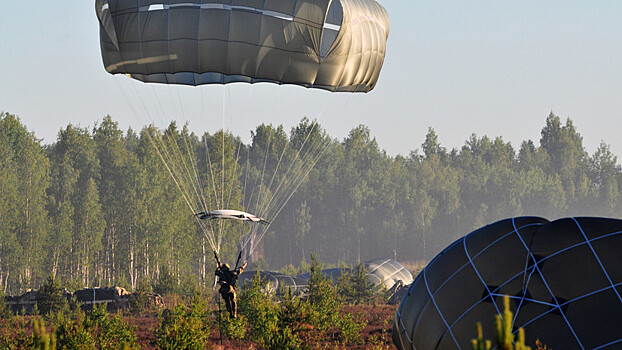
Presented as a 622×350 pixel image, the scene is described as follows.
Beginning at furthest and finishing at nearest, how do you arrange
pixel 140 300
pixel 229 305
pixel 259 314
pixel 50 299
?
pixel 140 300 → pixel 50 299 → pixel 259 314 → pixel 229 305

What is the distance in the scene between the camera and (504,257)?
15047 mm

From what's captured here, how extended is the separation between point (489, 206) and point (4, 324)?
328 feet

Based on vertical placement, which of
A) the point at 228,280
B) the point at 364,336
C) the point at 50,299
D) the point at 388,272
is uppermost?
the point at 388,272

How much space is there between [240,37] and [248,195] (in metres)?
87.9

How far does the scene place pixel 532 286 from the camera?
47.3ft

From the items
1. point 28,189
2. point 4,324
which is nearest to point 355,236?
point 28,189

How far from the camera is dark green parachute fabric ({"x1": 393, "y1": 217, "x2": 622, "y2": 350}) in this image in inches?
542

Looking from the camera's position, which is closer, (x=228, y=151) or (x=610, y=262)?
(x=610, y=262)

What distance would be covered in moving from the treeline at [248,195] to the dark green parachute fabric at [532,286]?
3895 cm

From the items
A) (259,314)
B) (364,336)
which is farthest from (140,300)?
(364,336)

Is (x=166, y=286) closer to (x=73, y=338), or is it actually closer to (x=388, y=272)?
(x=388, y=272)

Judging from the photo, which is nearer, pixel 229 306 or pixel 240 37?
pixel 240 37

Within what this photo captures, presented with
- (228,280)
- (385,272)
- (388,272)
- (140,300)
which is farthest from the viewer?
(388,272)

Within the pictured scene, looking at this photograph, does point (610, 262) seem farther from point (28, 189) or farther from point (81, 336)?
point (28, 189)
